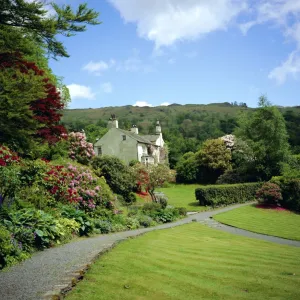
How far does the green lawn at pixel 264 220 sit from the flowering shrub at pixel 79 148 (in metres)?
13.2

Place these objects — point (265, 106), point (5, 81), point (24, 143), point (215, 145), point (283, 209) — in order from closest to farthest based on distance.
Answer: point (5, 81), point (24, 143), point (283, 209), point (265, 106), point (215, 145)

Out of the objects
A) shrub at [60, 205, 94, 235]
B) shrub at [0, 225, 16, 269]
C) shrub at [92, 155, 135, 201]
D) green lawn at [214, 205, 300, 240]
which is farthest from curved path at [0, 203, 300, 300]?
shrub at [92, 155, 135, 201]

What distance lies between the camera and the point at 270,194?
107 feet

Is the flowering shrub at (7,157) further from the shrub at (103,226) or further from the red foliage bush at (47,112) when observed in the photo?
the shrub at (103,226)

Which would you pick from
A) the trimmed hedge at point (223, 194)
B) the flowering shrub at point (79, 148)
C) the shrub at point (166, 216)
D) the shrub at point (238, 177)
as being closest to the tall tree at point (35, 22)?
the shrub at point (166, 216)

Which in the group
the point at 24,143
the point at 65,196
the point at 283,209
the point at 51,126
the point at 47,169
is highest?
the point at 51,126

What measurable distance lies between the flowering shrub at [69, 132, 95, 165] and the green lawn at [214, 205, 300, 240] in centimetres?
1316

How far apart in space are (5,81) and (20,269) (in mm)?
5127

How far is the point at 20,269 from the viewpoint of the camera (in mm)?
8031

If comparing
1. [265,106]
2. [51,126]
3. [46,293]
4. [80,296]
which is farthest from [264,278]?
[265,106]

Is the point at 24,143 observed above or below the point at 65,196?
above

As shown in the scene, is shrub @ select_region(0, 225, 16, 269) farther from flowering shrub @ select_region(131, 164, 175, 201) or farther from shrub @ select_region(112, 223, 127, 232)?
flowering shrub @ select_region(131, 164, 175, 201)

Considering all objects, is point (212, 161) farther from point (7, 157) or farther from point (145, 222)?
point (7, 157)

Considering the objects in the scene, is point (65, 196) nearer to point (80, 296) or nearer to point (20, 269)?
point (20, 269)
